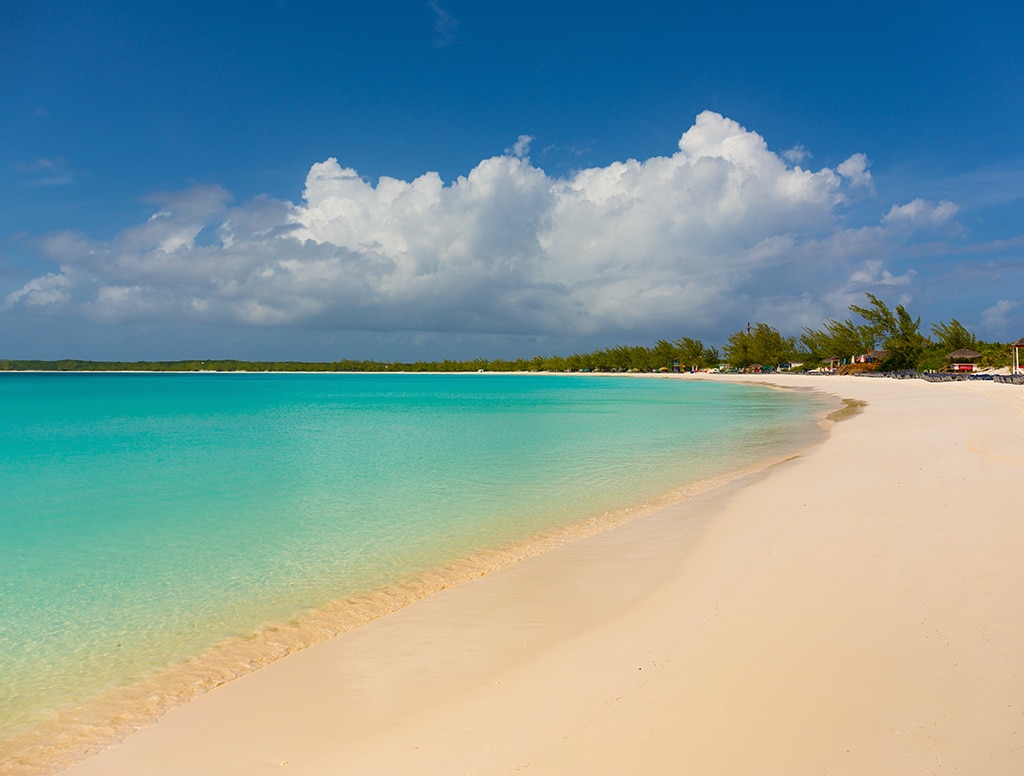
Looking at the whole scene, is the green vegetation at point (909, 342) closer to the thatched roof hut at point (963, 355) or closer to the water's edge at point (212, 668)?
the thatched roof hut at point (963, 355)

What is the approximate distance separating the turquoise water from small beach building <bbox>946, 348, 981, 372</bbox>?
4586cm

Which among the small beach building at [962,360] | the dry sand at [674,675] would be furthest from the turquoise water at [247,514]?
the small beach building at [962,360]

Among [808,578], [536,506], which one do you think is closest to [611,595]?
[808,578]

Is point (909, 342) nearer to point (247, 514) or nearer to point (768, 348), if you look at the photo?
point (768, 348)

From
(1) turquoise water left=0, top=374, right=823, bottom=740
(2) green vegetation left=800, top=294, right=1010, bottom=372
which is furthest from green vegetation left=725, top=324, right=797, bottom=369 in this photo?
(1) turquoise water left=0, top=374, right=823, bottom=740

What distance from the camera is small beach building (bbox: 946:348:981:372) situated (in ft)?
203

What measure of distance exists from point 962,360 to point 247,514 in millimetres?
76806

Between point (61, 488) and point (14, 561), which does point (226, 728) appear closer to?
point (14, 561)

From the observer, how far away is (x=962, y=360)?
68.8 meters

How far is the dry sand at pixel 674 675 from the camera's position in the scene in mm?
3488

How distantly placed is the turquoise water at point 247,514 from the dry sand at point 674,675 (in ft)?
5.79

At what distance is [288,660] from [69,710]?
1.53 metres

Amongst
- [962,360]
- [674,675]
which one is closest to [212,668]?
[674,675]

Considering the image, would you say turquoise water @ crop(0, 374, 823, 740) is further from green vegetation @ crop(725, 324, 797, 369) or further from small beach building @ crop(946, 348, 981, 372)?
green vegetation @ crop(725, 324, 797, 369)
